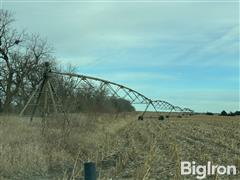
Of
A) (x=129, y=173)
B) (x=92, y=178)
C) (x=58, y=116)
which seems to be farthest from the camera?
(x=58, y=116)

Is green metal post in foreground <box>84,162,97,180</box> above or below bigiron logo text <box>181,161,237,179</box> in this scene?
above

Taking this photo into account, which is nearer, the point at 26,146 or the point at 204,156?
the point at 204,156

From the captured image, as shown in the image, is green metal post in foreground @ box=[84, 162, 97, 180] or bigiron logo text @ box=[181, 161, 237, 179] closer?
green metal post in foreground @ box=[84, 162, 97, 180]

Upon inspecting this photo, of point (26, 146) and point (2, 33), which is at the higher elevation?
point (2, 33)

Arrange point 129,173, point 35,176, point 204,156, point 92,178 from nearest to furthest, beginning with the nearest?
point 92,178 < point 129,173 < point 35,176 < point 204,156

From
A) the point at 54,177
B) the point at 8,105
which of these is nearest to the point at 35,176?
the point at 54,177

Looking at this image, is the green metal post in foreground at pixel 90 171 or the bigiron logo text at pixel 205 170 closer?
the green metal post in foreground at pixel 90 171

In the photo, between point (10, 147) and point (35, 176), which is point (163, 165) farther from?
point (10, 147)

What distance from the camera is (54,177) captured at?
51.2ft

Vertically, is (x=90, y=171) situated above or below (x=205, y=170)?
above

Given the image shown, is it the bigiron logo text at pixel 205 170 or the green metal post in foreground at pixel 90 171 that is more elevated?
the green metal post in foreground at pixel 90 171

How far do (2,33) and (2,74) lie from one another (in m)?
5.56

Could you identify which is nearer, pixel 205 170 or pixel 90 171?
pixel 90 171

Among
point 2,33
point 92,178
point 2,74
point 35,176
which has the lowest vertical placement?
point 35,176
